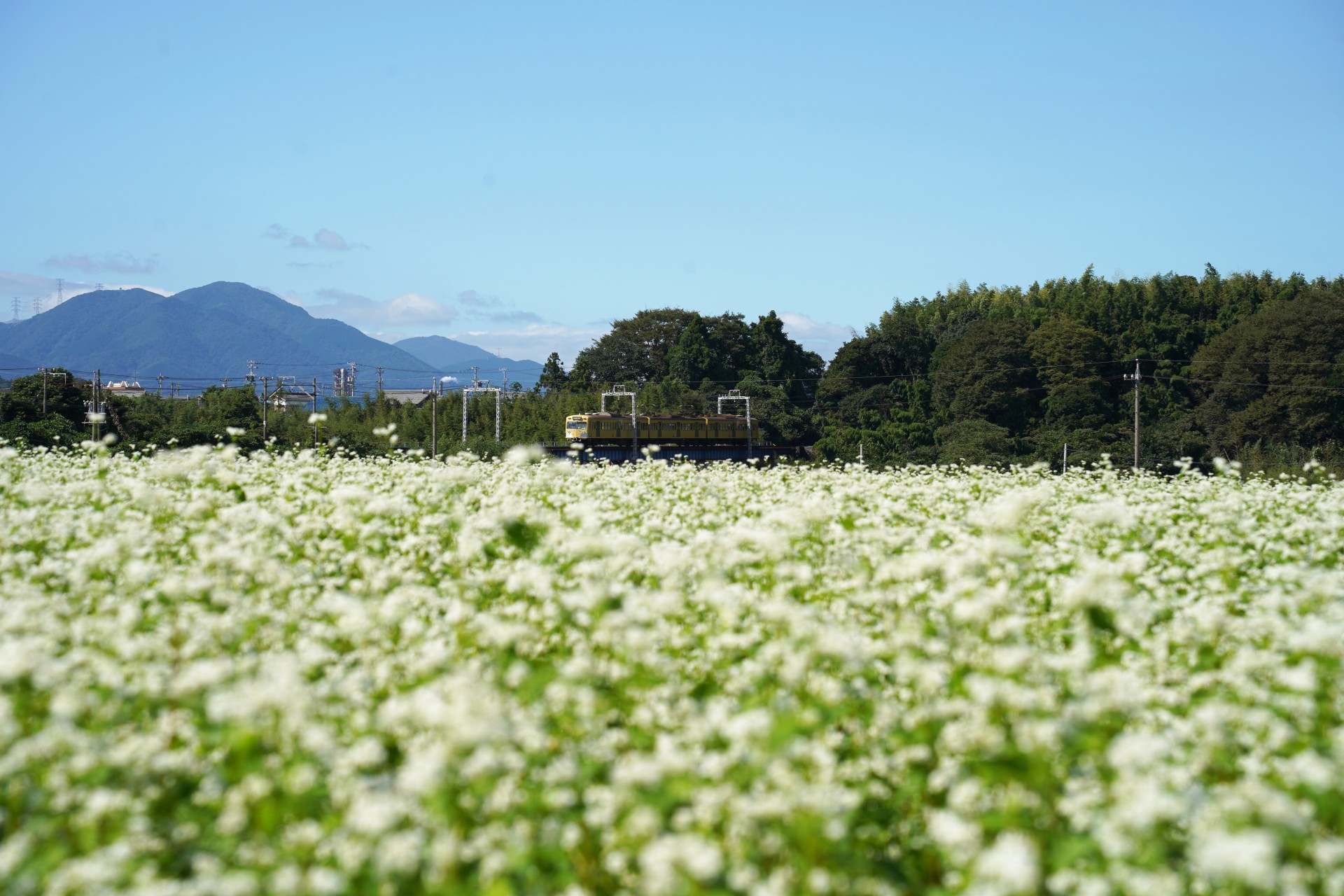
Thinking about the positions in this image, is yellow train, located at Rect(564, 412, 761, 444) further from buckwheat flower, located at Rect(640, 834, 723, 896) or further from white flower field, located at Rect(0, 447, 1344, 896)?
buckwheat flower, located at Rect(640, 834, 723, 896)

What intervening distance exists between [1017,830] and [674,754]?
40.3 inches

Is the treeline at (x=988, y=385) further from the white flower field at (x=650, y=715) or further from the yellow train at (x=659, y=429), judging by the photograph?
the white flower field at (x=650, y=715)

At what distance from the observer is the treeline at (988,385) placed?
47375mm

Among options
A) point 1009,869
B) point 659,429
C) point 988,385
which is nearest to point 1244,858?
point 1009,869

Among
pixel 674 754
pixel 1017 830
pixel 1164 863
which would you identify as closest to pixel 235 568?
pixel 674 754

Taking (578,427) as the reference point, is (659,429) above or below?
below

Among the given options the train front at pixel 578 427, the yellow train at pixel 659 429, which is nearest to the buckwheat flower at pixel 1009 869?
the yellow train at pixel 659 429

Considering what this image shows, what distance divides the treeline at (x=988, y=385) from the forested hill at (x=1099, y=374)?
12 centimetres

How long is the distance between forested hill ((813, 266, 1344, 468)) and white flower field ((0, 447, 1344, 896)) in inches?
1390

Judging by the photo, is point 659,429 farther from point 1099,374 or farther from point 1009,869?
point 1009,869

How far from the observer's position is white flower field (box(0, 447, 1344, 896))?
287 centimetres

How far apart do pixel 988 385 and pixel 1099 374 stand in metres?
6.44

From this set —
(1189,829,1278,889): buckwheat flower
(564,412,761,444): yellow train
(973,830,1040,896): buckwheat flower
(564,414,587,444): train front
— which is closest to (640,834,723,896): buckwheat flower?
(973,830,1040,896): buckwheat flower

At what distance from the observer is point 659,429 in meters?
48.5
